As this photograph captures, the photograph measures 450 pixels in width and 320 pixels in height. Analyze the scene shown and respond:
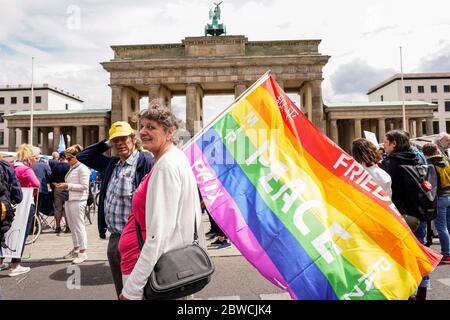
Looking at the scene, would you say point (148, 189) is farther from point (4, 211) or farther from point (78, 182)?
point (78, 182)

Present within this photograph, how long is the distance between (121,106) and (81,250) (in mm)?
41081

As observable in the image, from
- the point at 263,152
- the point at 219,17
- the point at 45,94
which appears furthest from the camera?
the point at 45,94

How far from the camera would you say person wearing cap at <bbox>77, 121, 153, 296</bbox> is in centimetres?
330

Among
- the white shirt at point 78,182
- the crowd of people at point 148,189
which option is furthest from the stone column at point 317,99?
the white shirt at point 78,182

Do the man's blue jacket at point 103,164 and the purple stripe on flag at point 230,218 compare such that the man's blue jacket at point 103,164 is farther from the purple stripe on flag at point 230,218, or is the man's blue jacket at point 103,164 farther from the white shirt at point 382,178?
the white shirt at point 382,178

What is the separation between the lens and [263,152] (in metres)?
3.06

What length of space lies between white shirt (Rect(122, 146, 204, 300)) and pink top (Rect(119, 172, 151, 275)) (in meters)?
0.13

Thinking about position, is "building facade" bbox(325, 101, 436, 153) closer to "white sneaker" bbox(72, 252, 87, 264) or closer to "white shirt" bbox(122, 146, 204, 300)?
"white sneaker" bbox(72, 252, 87, 264)

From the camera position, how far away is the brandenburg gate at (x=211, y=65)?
142 ft

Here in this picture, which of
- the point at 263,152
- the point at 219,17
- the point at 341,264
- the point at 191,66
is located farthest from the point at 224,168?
the point at 219,17

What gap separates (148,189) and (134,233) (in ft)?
1.35

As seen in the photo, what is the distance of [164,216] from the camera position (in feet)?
6.68

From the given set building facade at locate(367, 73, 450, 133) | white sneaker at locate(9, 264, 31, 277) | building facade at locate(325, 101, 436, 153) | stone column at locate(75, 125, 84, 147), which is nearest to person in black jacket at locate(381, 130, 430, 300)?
white sneaker at locate(9, 264, 31, 277)

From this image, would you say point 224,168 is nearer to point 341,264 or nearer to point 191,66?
point 341,264
